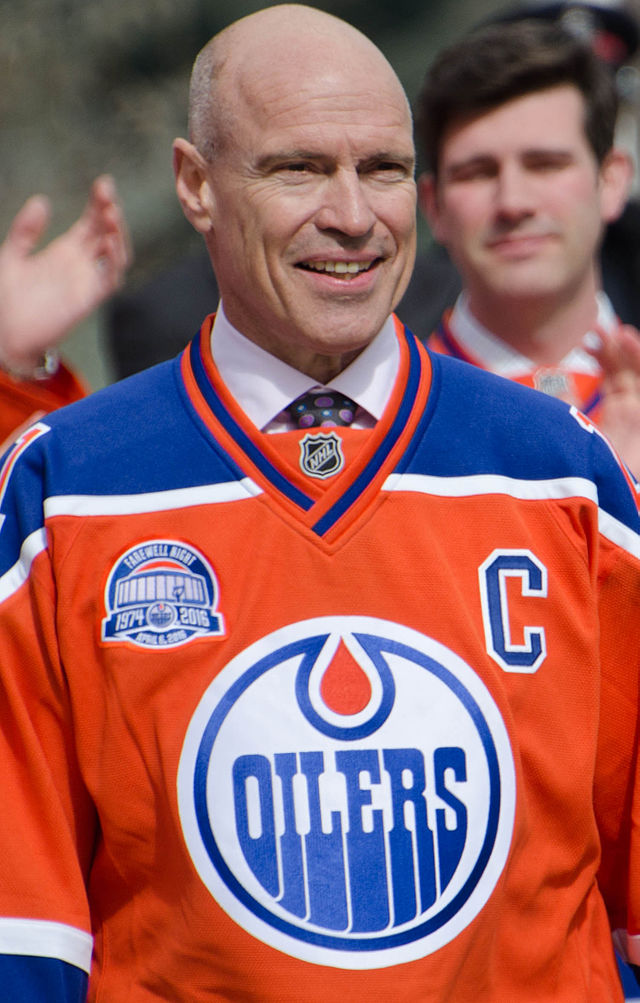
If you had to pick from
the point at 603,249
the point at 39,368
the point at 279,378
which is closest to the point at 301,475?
the point at 279,378

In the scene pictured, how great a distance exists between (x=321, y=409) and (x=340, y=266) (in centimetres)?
21

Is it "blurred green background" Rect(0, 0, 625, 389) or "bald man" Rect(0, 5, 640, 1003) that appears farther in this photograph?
"blurred green background" Rect(0, 0, 625, 389)

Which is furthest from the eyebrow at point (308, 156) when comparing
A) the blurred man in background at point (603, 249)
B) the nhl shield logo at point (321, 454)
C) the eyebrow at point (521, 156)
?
the blurred man in background at point (603, 249)

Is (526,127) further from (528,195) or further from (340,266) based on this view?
(340,266)

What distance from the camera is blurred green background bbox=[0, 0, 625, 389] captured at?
25.8 ft

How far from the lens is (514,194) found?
3.17 meters

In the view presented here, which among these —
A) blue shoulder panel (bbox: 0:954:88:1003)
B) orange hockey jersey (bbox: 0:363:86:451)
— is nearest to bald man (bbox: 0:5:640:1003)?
blue shoulder panel (bbox: 0:954:88:1003)

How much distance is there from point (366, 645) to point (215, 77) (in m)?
0.83

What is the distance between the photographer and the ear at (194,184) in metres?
2.20

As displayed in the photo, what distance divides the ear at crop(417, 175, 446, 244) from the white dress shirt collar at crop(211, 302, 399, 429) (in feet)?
4.03

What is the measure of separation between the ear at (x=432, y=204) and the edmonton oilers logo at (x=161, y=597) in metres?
1.51

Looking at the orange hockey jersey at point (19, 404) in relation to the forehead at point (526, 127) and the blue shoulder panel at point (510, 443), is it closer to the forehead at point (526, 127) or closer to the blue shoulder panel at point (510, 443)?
the blue shoulder panel at point (510, 443)

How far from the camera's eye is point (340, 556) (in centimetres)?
204

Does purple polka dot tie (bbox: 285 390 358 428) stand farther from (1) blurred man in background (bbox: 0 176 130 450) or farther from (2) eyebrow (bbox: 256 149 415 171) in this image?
(1) blurred man in background (bbox: 0 176 130 450)
